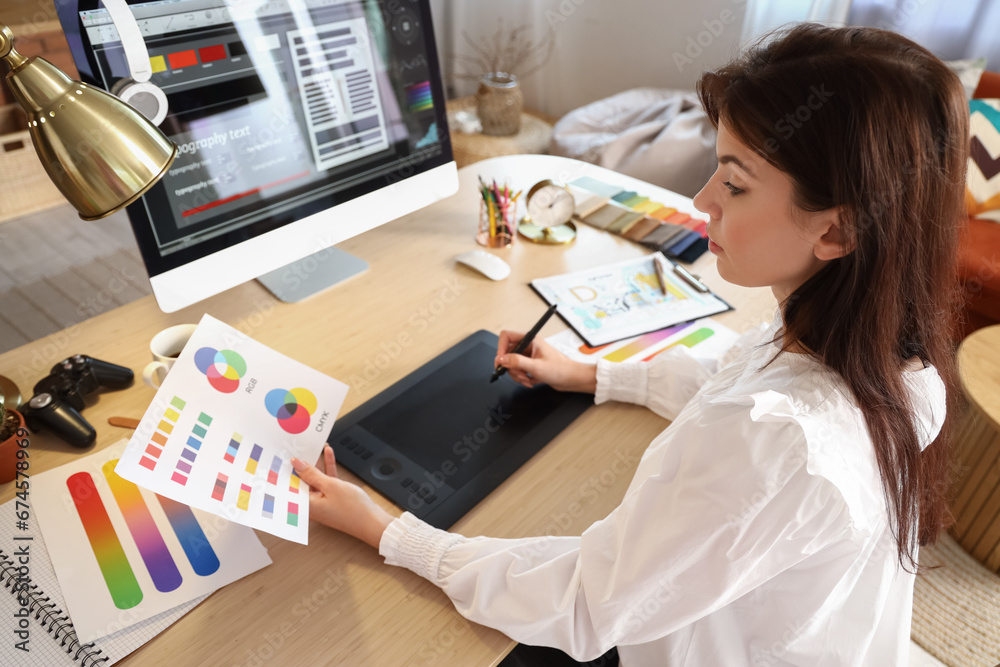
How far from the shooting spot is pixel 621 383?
1.00 metres

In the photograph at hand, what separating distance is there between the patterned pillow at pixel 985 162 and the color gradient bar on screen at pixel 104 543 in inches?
98.8

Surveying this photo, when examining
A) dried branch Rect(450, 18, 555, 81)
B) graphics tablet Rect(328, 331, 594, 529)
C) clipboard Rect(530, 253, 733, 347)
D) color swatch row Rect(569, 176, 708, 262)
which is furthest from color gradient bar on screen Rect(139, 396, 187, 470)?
dried branch Rect(450, 18, 555, 81)

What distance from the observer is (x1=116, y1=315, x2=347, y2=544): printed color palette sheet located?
69 cm

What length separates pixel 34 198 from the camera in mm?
3154

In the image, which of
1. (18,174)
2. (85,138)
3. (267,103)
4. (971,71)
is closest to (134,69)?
(267,103)

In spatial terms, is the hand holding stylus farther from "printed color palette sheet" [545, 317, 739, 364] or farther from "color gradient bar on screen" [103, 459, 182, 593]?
"color gradient bar on screen" [103, 459, 182, 593]

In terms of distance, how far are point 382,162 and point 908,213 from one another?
32.8 inches

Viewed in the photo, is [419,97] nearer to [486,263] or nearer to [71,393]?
[486,263]

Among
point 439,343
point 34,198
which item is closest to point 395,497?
point 439,343

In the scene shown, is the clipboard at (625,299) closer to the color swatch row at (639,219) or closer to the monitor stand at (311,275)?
the color swatch row at (639,219)

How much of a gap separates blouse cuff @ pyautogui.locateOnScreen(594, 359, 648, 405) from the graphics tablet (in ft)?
0.09

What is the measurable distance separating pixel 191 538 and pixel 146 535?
5 centimetres

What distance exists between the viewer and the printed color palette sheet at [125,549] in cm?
69

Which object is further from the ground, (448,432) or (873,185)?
(873,185)
